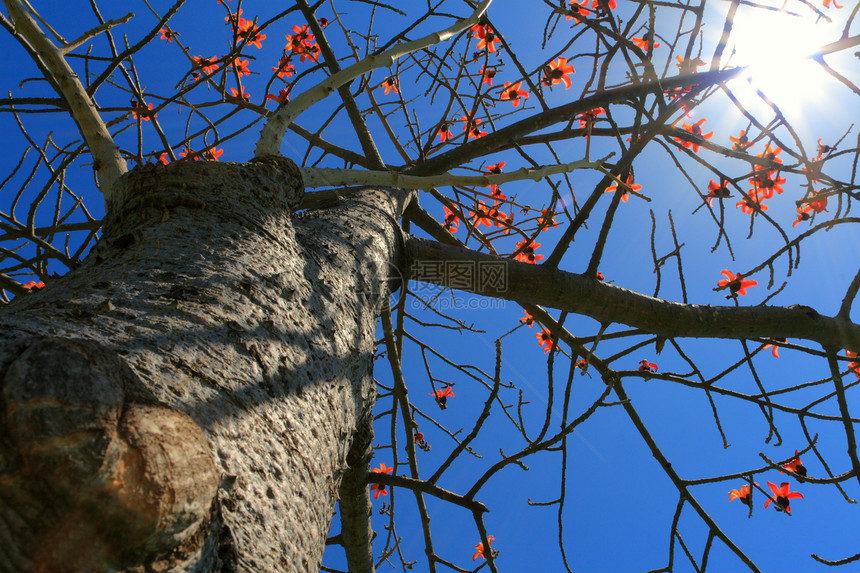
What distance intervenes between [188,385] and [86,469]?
158 millimetres

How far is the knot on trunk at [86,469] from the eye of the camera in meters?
0.32

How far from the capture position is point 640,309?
4.93 feet

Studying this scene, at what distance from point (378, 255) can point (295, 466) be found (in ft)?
2.16

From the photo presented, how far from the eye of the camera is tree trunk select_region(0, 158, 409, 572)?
0.34 meters

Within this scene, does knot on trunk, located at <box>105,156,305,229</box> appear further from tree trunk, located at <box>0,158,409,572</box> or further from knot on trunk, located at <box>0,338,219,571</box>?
knot on trunk, located at <box>0,338,219,571</box>

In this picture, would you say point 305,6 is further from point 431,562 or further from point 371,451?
point 431,562

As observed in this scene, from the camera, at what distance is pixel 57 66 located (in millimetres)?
1019

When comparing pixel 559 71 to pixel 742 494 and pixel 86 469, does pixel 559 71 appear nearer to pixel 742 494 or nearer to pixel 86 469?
pixel 742 494

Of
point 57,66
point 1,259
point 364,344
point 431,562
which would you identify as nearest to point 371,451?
point 364,344

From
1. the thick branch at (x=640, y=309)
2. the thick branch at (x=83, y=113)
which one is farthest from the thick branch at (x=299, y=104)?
the thick branch at (x=640, y=309)

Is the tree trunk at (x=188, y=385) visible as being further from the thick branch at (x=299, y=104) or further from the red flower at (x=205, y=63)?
the red flower at (x=205, y=63)

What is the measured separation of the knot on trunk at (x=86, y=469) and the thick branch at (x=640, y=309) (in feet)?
3.55

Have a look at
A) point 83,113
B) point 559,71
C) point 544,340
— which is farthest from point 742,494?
point 83,113

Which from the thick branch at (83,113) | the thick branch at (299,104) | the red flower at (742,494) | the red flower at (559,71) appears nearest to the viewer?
the thick branch at (83,113)
